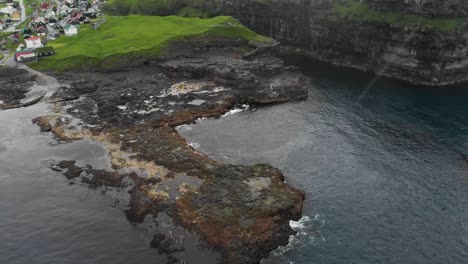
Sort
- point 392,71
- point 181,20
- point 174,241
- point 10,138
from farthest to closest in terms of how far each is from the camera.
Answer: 1. point 181,20
2. point 392,71
3. point 10,138
4. point 174,241

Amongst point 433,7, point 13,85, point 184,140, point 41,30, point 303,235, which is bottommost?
point 303,235

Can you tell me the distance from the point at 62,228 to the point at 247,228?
84.8 ft

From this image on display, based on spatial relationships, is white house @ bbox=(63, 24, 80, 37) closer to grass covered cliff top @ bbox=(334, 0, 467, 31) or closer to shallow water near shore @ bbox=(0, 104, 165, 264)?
shallow water near shore @ bbox=(0, 104, 165, 264)

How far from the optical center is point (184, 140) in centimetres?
8331

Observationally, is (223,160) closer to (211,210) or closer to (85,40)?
(211,210)

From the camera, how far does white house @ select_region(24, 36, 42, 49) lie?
445ft

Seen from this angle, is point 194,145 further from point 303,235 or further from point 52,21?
point 52,21

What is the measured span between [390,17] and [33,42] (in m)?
107

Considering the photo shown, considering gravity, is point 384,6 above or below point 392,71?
above

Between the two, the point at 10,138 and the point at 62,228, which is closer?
the point at 62,228

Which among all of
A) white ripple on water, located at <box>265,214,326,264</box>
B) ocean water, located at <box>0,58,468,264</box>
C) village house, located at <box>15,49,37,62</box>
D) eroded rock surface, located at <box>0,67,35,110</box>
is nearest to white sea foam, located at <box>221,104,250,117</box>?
ocean water, located at <box>0,58,468,264</box>

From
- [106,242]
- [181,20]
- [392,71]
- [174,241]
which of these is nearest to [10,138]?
[106,242]

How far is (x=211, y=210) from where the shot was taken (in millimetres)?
60812

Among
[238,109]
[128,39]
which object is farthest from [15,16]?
[238,109]
